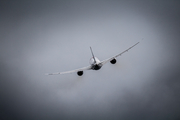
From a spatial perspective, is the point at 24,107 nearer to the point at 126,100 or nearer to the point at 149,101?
the point at 126,100

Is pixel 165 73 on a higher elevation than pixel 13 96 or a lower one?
lower

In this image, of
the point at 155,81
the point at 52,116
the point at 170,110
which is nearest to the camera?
the point at 155,81

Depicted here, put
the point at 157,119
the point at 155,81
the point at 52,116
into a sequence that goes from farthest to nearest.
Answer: the point at 52,116
the point at 157,119
the point at 155,81

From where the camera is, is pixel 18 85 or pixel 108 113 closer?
pixel 18 85

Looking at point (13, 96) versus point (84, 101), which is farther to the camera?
point (13, 96)

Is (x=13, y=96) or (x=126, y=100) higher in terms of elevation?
(x=13, y=96)

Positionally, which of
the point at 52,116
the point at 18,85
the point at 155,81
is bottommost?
the point at 155,81

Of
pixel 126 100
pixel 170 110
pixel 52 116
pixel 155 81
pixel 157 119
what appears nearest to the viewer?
pixel 155 81

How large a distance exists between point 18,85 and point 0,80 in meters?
24.0

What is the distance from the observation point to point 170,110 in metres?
90.8

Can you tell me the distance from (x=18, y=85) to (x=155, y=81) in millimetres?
89390

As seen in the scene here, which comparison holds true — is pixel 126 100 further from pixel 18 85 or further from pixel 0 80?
pixel 0 80

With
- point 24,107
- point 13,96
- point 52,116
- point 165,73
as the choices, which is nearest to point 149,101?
point 165,73

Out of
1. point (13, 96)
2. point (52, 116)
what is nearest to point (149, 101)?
point (52, 116)
